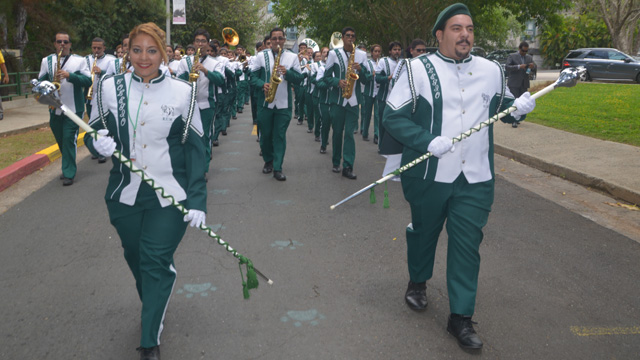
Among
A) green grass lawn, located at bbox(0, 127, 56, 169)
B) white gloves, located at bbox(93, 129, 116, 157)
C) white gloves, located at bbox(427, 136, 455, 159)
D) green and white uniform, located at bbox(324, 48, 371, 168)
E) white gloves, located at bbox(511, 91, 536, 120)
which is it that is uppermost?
white gloves, located at bbox(511, 91, 536, 120)

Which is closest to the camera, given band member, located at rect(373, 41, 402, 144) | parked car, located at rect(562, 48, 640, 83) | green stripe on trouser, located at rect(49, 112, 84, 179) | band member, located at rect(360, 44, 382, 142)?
green stripe on trouser, located at rect(49, 112, 84, 179)

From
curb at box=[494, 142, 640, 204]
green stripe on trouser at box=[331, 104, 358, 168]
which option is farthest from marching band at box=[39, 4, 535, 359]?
green stripe on trouser at box=[331, 104, 358, 168]

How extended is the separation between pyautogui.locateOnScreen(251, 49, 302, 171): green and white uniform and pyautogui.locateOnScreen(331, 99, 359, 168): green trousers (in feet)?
2.36

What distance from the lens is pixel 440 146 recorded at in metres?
3.46

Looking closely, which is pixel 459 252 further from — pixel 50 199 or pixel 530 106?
pixel 50 199

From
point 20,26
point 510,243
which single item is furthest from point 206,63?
point 20,26

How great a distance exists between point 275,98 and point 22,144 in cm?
555

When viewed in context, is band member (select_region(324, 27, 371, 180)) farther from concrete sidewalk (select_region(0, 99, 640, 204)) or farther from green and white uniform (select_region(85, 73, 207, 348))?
green and white uniform (select_region(85, 73, 207, 348))

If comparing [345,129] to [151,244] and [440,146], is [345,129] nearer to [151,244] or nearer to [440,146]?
[440,146]

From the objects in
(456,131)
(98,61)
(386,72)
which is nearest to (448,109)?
(456,131)

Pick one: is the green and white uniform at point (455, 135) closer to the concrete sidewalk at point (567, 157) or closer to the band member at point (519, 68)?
the concrete sidewalk at point (567, 157)

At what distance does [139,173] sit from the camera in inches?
130

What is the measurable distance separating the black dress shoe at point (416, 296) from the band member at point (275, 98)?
4.51 metres

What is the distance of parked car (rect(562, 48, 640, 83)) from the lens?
26.5 meters
